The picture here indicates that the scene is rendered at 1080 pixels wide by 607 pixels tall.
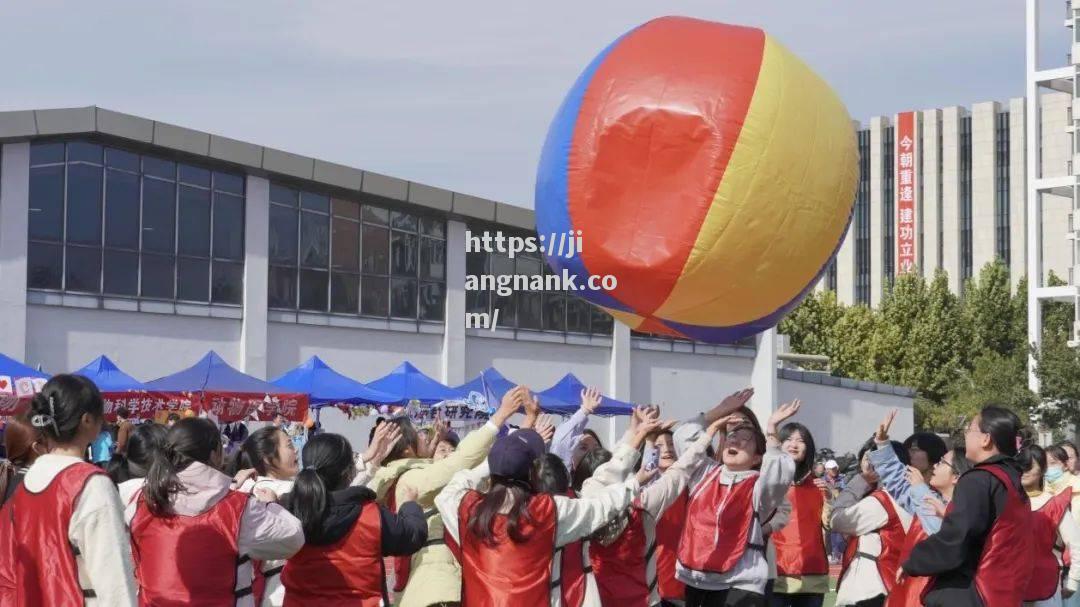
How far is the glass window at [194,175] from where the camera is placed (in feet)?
79.3

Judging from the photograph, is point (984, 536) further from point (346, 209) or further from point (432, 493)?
point (346, 209)

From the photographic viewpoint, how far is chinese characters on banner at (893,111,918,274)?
82625 mm

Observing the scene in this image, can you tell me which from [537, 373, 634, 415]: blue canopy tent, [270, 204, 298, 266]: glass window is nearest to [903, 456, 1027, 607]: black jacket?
[537, 373, 634, 415]: blue canopy tent

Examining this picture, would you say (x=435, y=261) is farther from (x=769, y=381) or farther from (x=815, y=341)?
(x=815, y=341)

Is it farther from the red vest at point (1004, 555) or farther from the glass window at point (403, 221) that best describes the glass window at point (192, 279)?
the red vest at point (1004, 555)

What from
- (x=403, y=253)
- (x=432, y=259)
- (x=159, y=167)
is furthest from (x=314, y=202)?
(x=159, y=167)

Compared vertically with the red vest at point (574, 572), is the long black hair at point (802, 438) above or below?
above

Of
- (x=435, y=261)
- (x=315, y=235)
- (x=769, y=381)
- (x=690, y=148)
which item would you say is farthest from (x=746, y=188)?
(x=769, y=381)

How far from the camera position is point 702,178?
6828mm

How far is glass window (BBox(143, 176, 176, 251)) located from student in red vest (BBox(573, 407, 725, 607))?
17.1m

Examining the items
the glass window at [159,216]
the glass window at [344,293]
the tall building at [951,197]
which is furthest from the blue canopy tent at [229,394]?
the tall building at [951,197]

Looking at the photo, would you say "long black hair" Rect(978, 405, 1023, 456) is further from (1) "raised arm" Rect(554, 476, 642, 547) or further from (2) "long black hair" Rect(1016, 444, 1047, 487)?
(2) "long black hair" Rect(1016, 444, 1047, 487)

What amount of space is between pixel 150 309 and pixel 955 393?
3507cm

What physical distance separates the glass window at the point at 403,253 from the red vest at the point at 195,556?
22.4 meters
